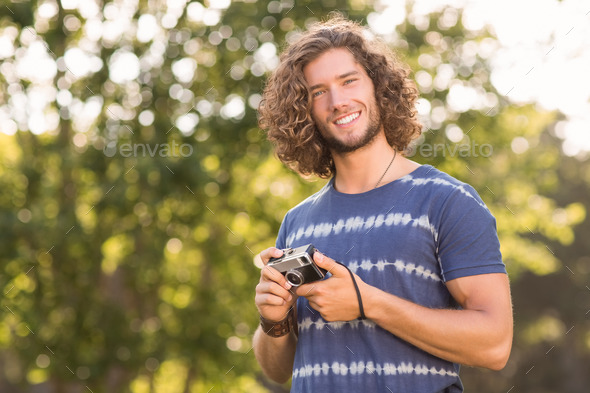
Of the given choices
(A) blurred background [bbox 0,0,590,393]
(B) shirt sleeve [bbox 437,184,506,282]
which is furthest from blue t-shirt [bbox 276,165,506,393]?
Answer: (A) blurred background [bbox 0,0,590,393]

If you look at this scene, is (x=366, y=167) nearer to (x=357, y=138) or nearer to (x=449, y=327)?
(x=357, y=138)

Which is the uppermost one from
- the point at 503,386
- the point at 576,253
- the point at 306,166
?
the point at 306,166

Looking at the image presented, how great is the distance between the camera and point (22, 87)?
8609mm

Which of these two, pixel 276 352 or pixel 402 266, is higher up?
pixel 402 266

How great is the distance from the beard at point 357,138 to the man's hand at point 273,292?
0.51 meters

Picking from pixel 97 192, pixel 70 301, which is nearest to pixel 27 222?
pixel 97 192

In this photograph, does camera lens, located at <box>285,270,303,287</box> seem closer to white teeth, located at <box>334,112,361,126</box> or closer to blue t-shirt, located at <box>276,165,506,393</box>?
blue t-shirt, located at <box>276,165,506,393</box>

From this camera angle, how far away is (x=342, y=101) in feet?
7.50

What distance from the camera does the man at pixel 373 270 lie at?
6.06 feet

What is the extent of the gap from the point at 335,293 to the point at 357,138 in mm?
668

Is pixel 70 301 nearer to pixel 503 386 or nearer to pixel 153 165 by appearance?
pixel 153 165

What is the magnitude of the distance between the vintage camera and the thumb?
0.09 ft

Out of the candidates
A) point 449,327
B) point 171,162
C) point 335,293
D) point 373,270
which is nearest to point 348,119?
point 373,270

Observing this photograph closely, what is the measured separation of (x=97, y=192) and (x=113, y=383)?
3236 mm
